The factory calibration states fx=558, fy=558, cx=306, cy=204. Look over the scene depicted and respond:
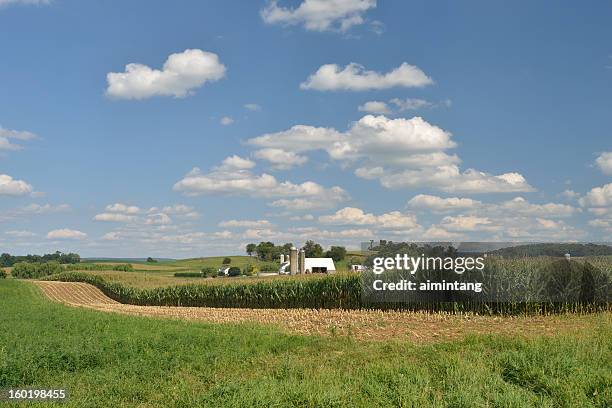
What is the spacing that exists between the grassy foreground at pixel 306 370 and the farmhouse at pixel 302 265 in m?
18.8

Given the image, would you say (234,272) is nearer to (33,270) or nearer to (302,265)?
(33,270)

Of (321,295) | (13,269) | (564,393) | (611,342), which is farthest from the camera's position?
(13,269)

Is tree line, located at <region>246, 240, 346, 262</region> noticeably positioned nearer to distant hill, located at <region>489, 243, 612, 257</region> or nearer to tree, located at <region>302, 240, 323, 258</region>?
tree, located at <region>302, 240, 323, 258</region>

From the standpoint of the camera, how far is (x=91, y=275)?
6700 centimetres

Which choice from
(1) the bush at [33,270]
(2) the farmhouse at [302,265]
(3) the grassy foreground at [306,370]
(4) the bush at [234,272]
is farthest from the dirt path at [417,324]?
(1) the bush at [33,270]

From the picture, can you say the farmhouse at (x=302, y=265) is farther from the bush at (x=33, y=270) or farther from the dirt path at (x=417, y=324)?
the bush at (x=33, y=270)

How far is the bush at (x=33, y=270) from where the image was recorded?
95.7 metres

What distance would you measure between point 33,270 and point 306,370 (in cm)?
9656

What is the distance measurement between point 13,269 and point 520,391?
10514 centimetres

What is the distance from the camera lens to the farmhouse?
43781mm

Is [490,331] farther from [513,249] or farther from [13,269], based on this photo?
→ [13,269]

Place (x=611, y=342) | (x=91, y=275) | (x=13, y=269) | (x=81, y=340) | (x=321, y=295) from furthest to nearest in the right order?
(x=13, y=269) < (x=91, y=275) < (x=321, y=295) < (x=81, y=340) < (x=611, y=342)

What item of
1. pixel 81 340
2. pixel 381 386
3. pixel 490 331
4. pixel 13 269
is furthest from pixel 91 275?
pixel 381 386

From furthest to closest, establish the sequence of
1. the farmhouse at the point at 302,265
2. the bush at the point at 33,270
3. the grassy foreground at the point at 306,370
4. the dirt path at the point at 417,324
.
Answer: the bush at the point at 33,270
the farmhouse at the point at 302,265
the dirt path at the point at 417,324
the grassy foreground at the point at 306,370
